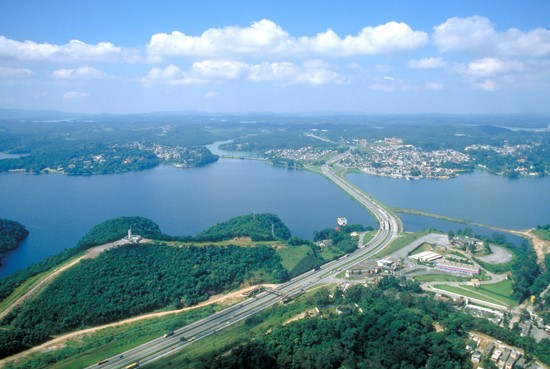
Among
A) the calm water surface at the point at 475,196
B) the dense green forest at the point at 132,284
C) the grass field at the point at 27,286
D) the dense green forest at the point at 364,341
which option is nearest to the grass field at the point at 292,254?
the dense green forest at the point at 132,284

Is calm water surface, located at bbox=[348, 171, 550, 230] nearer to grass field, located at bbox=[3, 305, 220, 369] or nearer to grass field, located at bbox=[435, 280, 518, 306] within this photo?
grass field, located at bbox=[435, 280, 518, 306]

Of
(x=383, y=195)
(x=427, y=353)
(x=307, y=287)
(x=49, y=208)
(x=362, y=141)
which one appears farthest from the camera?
(x=362, y=141)

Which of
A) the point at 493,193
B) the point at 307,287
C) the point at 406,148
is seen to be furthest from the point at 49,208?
the point at 406,148

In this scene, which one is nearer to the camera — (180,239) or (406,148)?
(180,239)

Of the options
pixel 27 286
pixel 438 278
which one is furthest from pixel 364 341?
pixel 27 286

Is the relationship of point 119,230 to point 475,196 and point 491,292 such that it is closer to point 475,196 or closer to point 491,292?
point 491,292

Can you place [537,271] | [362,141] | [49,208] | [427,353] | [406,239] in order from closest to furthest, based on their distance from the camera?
[427,353], [537,271], [406,239], [49,208], [362,141]

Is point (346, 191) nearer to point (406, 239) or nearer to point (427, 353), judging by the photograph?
point (406, 239)
